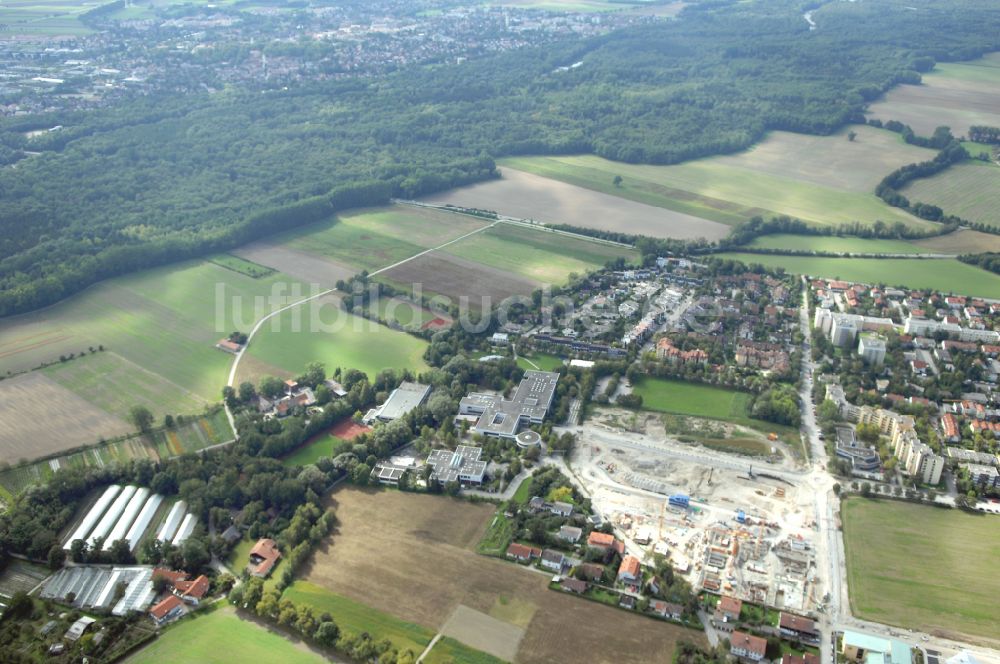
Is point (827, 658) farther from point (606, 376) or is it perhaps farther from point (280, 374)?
point (280, 374)

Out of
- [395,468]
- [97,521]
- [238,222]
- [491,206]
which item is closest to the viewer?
[97,521]

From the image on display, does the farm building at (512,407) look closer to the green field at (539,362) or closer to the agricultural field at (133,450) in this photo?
the green field at (539,362)

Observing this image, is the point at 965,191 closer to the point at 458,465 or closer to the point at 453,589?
the point at 458,465

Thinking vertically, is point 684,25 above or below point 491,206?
above

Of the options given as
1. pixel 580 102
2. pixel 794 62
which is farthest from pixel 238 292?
pixel 794 62

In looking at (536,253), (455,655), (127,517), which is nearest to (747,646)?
(455,655)

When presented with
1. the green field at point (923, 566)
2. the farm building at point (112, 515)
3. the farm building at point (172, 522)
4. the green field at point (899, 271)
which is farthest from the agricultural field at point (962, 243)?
the farm building at point (112, 515)

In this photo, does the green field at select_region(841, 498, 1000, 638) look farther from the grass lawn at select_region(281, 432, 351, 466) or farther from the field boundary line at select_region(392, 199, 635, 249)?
the field boundary line at select_region(392, 199, 635, 249)
